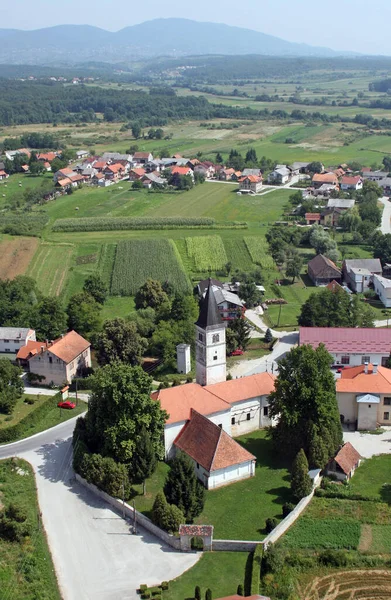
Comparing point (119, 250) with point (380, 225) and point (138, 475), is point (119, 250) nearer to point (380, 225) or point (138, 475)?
point (380, 225)

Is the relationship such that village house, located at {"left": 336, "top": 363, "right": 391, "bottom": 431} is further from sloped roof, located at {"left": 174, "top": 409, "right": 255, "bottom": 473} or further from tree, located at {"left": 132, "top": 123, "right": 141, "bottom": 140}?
tree, located at {"left": 132, "top": 123, "right": 141, "bottom": 140}

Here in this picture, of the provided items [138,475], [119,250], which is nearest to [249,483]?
[138,475]

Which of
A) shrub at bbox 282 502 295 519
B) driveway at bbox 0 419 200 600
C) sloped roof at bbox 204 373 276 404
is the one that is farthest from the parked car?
shrub at bbox 282 502 295 519

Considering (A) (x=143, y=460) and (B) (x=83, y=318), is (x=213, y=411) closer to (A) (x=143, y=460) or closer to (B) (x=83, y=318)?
(A) (x=143, y=460)

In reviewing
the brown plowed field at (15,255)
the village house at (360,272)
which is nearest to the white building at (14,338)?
the brown plowed field at (15,255)

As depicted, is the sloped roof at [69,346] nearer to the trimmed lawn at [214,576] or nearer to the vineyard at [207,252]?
the trimmed lawn at [214,576]

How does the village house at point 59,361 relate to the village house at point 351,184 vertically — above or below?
below

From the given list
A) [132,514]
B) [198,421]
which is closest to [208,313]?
[198,421]
